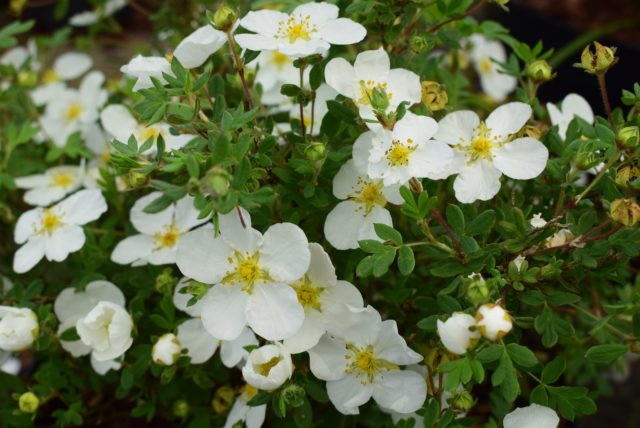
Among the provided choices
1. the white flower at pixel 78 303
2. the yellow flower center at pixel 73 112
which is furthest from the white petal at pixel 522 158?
the yellow flower center at pixel 73 112

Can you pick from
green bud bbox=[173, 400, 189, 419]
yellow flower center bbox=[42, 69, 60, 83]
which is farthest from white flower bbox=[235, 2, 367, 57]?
yellow flower center bbox=[42, 69, 60, 83]

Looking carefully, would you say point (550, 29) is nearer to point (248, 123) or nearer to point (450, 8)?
point (450, 8)

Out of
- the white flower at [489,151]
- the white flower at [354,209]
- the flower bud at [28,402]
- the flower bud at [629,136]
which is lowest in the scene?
the flower bud at [28,402]

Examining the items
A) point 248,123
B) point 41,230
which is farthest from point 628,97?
point 41,230

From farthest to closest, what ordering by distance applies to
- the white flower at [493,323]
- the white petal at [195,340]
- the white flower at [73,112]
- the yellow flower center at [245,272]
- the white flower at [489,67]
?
the white flower at [489,67]
the white flower at [73,112]
the white petal at [195,340]
the yellow flower center at [245,272]
the white flower at [493,323]

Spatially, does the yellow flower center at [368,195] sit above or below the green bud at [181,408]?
above

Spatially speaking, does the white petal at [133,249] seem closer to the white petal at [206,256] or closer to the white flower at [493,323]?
the white petal at [206,256]

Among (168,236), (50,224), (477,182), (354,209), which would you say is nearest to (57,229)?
(50,224)
